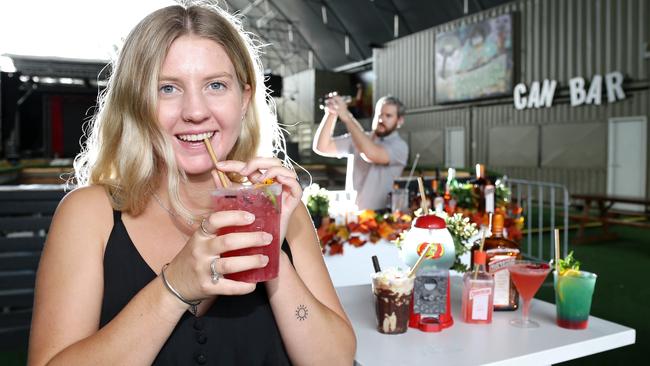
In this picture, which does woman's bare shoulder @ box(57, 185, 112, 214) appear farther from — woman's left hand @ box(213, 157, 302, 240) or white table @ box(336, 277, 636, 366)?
white table @ box(336, 277, 636, 366)

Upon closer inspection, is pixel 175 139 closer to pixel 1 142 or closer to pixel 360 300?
pixel 360 300

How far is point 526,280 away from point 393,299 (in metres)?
0.41

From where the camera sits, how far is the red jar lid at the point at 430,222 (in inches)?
64.3

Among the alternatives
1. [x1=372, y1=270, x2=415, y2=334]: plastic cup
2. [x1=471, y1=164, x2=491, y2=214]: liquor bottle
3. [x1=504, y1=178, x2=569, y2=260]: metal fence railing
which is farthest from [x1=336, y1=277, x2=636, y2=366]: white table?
[x1=504, y1=178, x2=569, y2=260]: metal fence railing

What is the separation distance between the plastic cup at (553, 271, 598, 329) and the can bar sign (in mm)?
10186

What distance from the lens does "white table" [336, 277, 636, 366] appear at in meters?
1.34

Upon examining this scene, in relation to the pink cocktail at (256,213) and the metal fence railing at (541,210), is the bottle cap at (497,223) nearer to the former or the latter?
the pink cocktail at (256,213)

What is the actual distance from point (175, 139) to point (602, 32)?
11493mm

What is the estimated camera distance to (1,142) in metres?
11.8

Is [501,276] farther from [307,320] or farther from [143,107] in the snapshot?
[143,107]

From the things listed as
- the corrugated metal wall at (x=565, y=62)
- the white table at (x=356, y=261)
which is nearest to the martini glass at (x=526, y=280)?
the white table at (x=356, y=261)

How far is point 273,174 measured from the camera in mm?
1011

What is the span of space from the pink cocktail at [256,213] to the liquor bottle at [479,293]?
84 cm

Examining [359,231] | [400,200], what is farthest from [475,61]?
[359,231]
